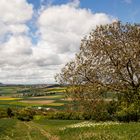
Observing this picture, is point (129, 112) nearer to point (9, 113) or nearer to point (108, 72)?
point (108, 72)

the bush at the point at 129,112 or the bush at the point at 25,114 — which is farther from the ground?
the bush at the point at 129,112

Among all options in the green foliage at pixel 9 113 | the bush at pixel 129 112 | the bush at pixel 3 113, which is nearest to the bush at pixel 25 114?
the green foliage at pixel 9 113

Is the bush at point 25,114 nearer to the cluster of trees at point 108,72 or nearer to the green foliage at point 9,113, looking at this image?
the green foliage at point 9,113

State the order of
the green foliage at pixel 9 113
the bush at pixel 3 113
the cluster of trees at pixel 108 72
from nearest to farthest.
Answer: the cluster of trees at pixel 108 72 < the green foliage at pixel 9 113 < the bush at pixel 3 113

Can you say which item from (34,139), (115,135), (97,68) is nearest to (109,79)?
(97,68)

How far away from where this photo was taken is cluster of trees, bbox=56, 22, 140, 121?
1906 inches

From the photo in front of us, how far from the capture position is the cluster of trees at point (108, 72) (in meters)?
48.4

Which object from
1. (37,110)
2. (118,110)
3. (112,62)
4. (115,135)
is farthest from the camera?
(37,110)

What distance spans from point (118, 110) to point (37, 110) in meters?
80.4

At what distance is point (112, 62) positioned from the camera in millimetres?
48906

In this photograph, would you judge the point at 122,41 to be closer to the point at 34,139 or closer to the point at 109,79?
the point at 109,79

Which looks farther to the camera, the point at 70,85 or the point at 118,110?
the point at 118,110

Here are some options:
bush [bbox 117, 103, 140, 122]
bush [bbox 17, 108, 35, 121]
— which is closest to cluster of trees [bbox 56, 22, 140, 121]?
bush [bbox 117, 103, 140, 122]

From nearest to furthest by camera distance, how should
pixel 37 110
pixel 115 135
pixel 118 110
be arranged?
1. pixel 115 135
2. pixel 118 110
3. pixel 37 110
